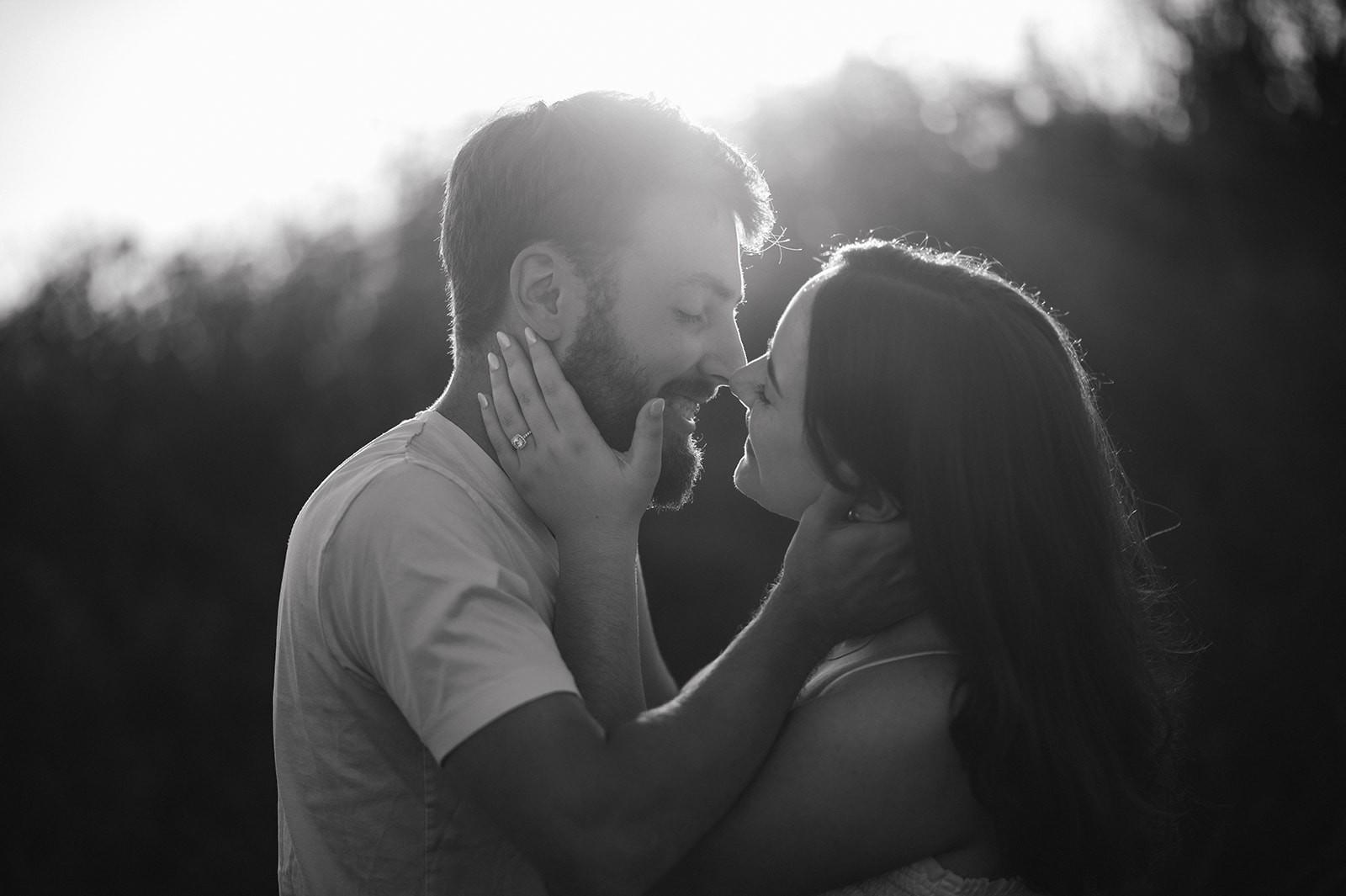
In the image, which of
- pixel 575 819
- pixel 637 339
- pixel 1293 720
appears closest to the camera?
pixel 575 819

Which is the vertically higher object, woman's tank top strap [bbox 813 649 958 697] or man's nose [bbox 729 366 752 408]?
man's nose [bbox 729 366 752 408]

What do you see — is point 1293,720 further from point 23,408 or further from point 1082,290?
point 23,408

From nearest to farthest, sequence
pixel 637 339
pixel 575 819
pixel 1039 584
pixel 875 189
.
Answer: pixel 575 819
pixel 1039 584
pixel 637 339
pixel 875 189

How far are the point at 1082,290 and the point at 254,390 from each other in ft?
15.2

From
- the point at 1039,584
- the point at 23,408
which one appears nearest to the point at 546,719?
the point at 1039,584

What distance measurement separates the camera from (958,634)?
85.6 inches

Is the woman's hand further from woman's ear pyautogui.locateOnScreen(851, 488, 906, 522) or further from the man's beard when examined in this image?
woman's ear pyautogui.locateOnScreen(851, 488, 906, 522)

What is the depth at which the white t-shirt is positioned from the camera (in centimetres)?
187

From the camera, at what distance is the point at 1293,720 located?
4.37 m

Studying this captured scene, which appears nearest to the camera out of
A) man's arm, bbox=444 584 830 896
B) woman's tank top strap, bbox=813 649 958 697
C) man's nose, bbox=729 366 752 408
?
man's arm, bbox=444 584 830 896

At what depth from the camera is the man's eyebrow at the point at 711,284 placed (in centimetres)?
264

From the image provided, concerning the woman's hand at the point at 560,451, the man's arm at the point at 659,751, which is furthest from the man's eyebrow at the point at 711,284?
the man's arm at the point at 659,751

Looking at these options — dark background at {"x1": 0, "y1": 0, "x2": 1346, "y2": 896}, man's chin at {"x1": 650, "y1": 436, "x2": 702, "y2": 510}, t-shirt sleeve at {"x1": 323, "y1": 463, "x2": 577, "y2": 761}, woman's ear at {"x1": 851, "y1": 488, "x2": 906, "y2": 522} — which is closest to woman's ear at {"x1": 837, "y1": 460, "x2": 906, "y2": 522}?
woman's ear at {"x1": 851, "y1": 488, "x2": 906, "y2": 522}

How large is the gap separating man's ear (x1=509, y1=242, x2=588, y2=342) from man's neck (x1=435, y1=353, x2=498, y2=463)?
0.56ft
